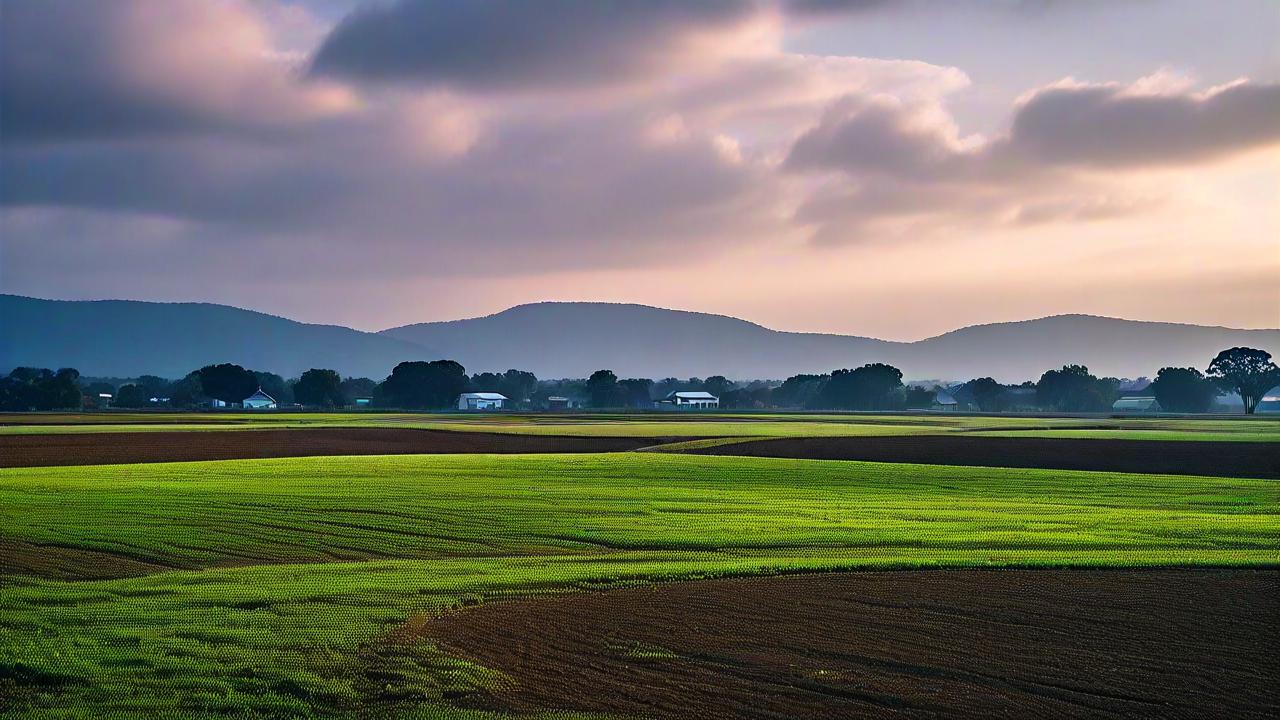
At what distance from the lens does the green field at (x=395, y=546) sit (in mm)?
13930

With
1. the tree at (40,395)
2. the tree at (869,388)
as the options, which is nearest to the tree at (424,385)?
the tree at (40,395)

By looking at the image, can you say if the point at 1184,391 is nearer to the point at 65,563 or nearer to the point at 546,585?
the point at 546,585

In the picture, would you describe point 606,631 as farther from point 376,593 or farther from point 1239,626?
point 1239,626

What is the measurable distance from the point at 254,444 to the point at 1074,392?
15291cm

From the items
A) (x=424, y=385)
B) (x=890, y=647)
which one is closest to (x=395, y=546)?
(x=890, y=647)

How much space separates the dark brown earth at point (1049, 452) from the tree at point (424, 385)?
118291 mm

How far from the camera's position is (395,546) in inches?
997

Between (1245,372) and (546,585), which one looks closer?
(546,585)

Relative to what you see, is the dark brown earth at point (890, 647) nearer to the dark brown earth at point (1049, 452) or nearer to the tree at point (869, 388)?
the dark brown earth at point (1049, 452)

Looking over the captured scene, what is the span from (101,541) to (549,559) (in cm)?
979

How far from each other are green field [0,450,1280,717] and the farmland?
8cm

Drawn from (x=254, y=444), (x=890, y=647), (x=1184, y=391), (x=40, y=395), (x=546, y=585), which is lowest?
(x=890, y=647)

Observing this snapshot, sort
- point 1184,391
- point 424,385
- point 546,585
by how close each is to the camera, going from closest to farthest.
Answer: point 546,585 → point 1184,391 → point 424,385

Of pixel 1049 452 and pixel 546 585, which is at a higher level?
pixel 1049 452
